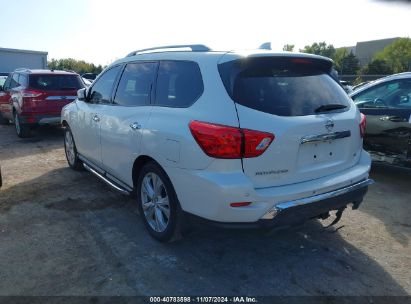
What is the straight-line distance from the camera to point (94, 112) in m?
4.82

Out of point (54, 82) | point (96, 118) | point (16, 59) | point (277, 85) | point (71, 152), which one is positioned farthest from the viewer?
point (16, 59)

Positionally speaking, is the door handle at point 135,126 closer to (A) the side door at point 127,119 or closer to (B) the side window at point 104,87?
(A) the side door at point 127,119

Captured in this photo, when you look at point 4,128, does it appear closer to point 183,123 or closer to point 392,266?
point 183,123

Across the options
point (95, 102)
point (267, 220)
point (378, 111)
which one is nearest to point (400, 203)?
point (378, 111)

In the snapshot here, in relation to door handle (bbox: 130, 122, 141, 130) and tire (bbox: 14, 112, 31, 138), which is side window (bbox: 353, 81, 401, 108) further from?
tire (bbox: 14, 112, 31, 138)

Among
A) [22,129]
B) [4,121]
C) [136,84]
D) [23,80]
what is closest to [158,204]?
[136,84]

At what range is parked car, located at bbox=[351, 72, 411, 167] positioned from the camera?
5289mm

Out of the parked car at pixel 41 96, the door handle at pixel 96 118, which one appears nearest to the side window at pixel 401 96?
the door handle at pixel 96 118

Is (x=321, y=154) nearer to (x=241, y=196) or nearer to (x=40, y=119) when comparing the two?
(x=241, y=196)

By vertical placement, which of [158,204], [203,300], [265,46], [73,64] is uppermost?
[73,64]

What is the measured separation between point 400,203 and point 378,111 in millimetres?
1462

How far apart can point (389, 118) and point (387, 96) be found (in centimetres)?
40

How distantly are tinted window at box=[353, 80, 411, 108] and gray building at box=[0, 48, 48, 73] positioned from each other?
33.1 m

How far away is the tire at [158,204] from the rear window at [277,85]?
103 centimetres
